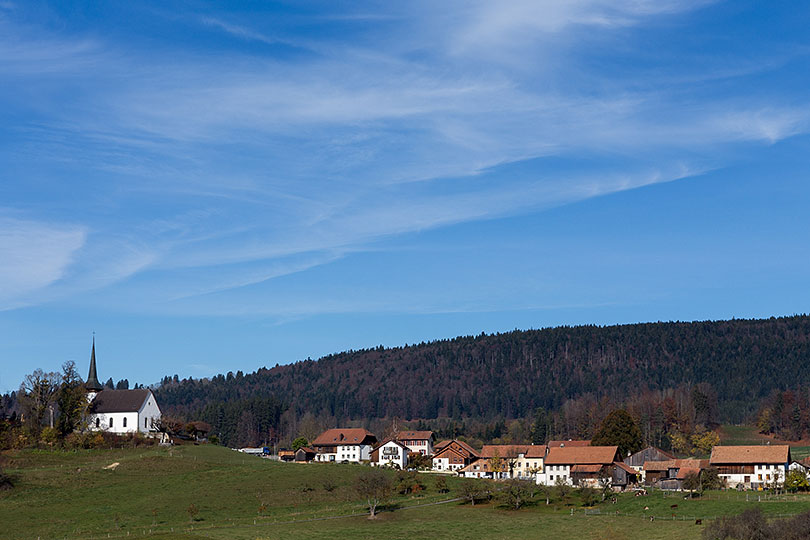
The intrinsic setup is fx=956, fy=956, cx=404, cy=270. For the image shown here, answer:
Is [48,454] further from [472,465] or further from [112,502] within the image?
[472,465]

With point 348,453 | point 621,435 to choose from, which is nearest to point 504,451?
point 621,435

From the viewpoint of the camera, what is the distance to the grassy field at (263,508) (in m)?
86.5

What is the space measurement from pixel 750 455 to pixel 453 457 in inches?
2014

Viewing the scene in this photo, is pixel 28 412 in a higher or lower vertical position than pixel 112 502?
higher

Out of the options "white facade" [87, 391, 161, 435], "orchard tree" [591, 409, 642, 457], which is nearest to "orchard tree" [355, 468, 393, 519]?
"orchard tree" [591, 409, 642, 457]

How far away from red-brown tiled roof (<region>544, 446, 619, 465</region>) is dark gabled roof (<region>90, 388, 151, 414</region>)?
64979 millimetres

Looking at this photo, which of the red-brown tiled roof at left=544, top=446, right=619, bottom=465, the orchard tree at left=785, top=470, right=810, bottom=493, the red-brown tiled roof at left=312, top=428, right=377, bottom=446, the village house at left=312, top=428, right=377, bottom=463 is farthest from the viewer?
the red-brown tiled roof at left=312, top=428, right=377, bottom=446

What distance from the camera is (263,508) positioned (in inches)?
3863

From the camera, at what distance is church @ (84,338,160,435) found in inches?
5871

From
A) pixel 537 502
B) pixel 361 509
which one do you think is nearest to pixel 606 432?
pixel 537 502

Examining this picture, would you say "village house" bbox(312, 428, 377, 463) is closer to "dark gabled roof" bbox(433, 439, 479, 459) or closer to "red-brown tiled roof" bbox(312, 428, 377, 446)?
"red-brown tiled roof" bbox(312, 428, 377, 446)

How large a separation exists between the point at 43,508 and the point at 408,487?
135 feet

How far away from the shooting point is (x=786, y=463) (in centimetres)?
12362

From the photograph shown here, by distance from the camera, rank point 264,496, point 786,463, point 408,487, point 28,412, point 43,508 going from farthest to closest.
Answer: point 28,412 → point 786,463 → point 408,487 → point 264,496 → point 43,508
